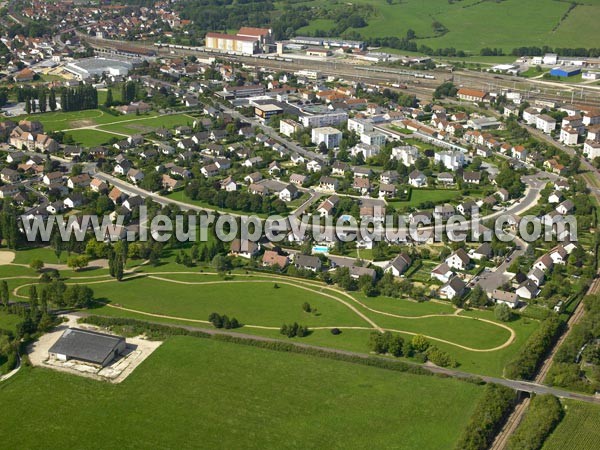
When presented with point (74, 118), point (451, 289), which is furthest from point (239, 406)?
point (74, 118)

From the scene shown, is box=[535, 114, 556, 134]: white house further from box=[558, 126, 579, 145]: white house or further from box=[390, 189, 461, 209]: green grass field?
box=[390, 189, 461, 209]: green grass field

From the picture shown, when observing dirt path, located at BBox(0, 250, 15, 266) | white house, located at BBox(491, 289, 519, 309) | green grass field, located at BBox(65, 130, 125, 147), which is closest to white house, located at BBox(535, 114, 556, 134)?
white house, located at BBox(491, 289, 519, 309)

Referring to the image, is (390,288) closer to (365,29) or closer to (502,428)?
(502,428)

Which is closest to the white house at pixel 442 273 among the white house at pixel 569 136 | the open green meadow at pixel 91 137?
the white house at pixel 569 136

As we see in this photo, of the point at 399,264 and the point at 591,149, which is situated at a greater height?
the point at 591,149

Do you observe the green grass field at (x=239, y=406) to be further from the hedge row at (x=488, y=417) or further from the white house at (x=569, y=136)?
the white house at (x=569, y=136)

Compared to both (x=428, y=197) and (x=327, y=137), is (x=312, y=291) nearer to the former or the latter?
(x=428, y=197)

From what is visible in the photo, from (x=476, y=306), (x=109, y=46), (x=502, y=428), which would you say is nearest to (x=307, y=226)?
(x=476, y=306)
